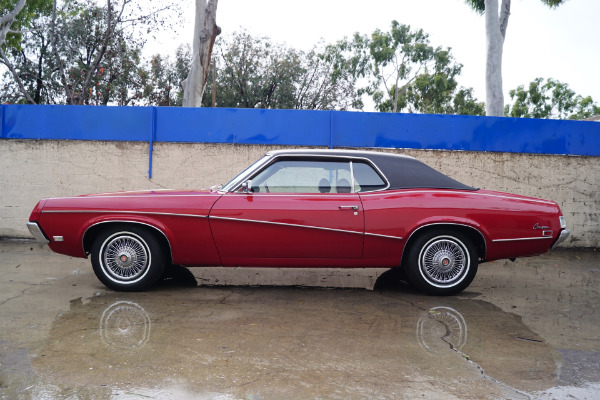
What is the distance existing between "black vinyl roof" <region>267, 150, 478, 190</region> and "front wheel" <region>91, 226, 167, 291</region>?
1.50 meters

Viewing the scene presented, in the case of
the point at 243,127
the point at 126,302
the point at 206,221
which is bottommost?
the point at 126,302

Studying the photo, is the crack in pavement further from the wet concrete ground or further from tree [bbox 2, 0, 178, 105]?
tree [bbox 2, 0, 178, 105]

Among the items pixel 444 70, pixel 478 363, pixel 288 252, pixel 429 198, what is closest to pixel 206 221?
pixel 288 252

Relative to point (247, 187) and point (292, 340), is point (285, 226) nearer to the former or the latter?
Result: point (247, 187)

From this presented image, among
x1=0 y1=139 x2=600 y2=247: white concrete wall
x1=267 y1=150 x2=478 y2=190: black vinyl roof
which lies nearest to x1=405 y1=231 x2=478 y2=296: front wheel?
x1=267 y1=150 x2=478 y2=190: black vinyl roof

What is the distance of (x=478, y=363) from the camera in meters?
3.27

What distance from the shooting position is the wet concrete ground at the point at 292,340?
9.32 feet

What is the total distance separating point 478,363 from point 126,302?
116 inches

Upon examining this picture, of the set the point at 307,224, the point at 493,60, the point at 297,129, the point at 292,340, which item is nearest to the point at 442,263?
the point at 307,224

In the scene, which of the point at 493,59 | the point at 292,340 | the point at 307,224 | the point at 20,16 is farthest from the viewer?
the point at 20,16

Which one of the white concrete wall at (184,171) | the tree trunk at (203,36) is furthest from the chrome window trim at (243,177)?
the tree trunk at (203,36)

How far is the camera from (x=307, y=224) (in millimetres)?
4945

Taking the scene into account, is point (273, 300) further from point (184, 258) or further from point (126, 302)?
point (126, 302)

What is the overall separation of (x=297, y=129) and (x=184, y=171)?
2010 mm
